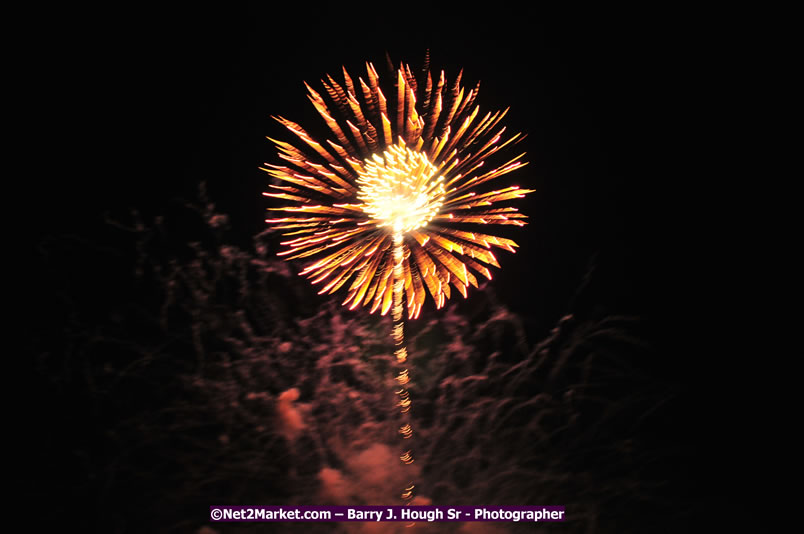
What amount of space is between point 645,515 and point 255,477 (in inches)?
146

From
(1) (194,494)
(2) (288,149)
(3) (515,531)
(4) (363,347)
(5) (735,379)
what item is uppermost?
(2) (288,149)

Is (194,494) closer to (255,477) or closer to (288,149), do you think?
(255,477)

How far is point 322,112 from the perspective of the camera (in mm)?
5824

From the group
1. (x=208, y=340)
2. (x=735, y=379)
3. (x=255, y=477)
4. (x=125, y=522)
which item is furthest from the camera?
(x=735, y=379)

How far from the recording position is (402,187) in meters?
5.88

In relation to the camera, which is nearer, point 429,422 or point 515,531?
point 515,531

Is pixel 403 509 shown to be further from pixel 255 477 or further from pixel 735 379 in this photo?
pixel 735 379

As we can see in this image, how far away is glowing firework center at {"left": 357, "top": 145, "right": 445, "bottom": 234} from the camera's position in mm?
5797

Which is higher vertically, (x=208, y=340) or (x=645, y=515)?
(x=208, y=340)

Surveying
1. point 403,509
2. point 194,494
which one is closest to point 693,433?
point 403,509

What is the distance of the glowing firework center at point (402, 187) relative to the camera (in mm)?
5797

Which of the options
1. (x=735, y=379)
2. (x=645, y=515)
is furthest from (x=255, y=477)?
(x=735, y=379)

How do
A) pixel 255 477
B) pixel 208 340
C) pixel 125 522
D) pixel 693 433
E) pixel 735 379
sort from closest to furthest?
pixel 125 522 → pixel 255 477 → pixel 208 340 → pixel 693 433 → pixel 735 379

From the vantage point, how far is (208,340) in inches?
254
